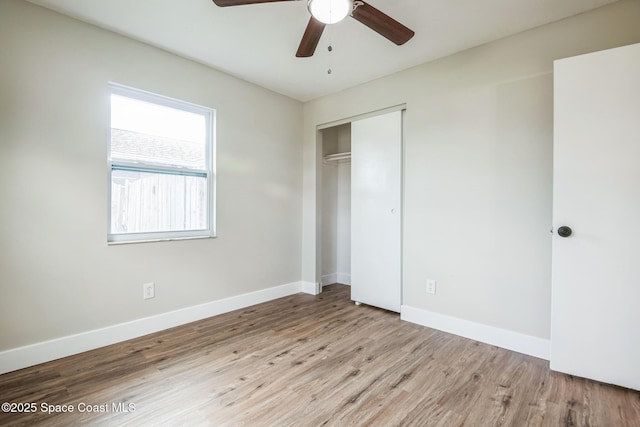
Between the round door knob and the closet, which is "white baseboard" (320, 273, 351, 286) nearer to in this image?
the closet

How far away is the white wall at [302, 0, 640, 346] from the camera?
86.7 inches

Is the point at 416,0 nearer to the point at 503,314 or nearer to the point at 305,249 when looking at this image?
the point at 503,314

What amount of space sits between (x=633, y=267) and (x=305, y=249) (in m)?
2.98

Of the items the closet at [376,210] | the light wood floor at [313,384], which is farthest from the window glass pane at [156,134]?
the closet at [376,210]

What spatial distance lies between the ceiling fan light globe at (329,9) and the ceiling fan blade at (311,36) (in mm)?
81

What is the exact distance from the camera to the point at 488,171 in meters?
2.47

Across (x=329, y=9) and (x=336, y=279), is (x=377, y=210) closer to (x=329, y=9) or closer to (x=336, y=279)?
(x=336, y=279)

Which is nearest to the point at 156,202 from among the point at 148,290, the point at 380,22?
the point at 148,290

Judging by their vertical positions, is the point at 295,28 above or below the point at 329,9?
above

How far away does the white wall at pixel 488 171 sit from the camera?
220 centimetres

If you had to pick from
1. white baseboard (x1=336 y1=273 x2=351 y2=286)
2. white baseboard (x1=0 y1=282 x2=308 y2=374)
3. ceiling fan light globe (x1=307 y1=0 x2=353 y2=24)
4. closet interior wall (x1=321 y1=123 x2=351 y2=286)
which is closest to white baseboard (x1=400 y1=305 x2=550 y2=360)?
white baseboard (x1=336 y1=273 x2=351 y2=286)

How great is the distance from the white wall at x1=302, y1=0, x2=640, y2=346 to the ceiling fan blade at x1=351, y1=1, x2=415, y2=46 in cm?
102

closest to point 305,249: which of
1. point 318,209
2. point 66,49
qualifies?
point 318,209

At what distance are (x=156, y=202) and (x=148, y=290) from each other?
2.54ft
